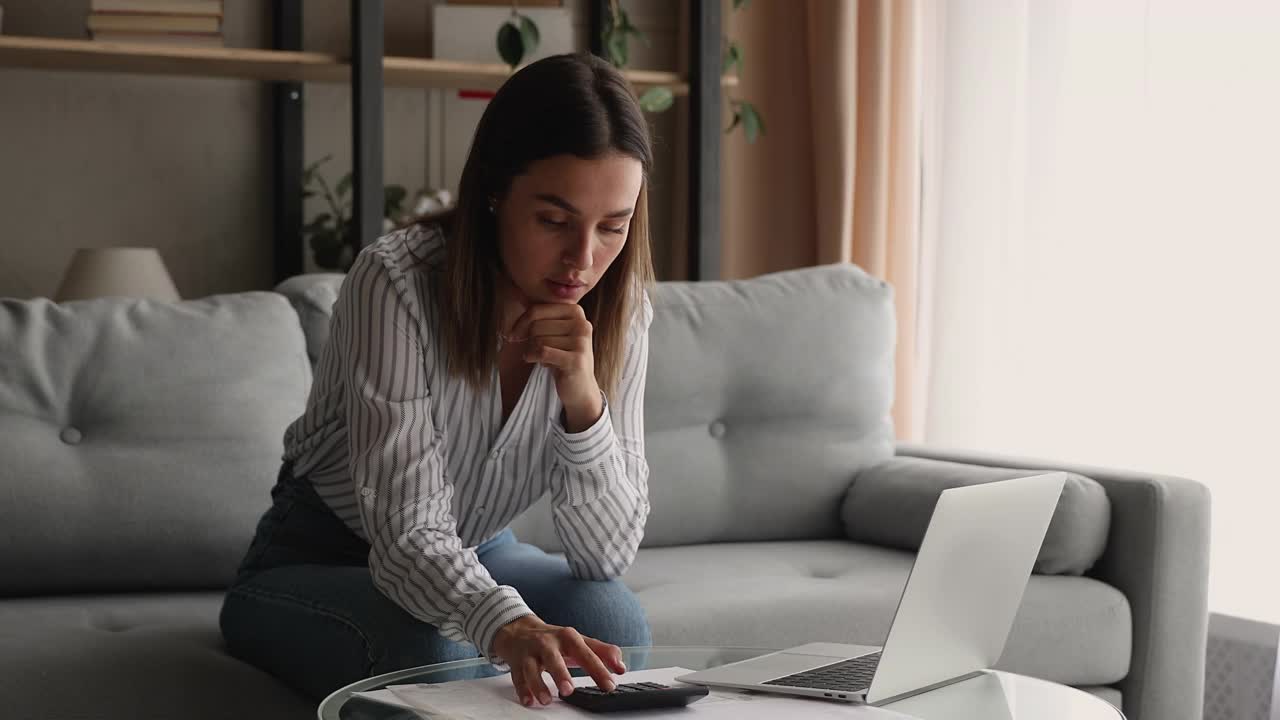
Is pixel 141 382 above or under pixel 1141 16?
under

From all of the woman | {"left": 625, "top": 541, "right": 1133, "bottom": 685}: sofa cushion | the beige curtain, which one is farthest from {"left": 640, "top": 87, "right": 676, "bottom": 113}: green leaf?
the woman

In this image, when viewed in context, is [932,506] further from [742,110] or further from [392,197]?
[392,197]

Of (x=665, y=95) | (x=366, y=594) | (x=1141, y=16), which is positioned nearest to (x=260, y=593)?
(x=366, y=594)

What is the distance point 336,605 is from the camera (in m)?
1.34

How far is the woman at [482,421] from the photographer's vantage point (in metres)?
1.29

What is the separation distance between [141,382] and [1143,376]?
5.83ft

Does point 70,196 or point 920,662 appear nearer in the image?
point 920,662

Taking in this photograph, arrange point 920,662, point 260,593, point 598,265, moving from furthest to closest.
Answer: point 260,593
point 598,265
point 920,662

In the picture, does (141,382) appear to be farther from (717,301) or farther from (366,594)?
(717,301)

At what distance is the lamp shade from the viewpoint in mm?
2664

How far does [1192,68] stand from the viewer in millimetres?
2463

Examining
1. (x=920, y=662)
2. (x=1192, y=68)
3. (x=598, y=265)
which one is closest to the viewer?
(x=920, y=662)

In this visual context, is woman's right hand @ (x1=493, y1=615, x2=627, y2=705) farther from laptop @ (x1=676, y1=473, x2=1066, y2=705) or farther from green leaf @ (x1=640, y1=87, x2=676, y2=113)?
green leaf @ (x1=640, y1=87, x2=676, y2=113)

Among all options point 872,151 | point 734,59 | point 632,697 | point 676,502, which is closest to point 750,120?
point 734,59
